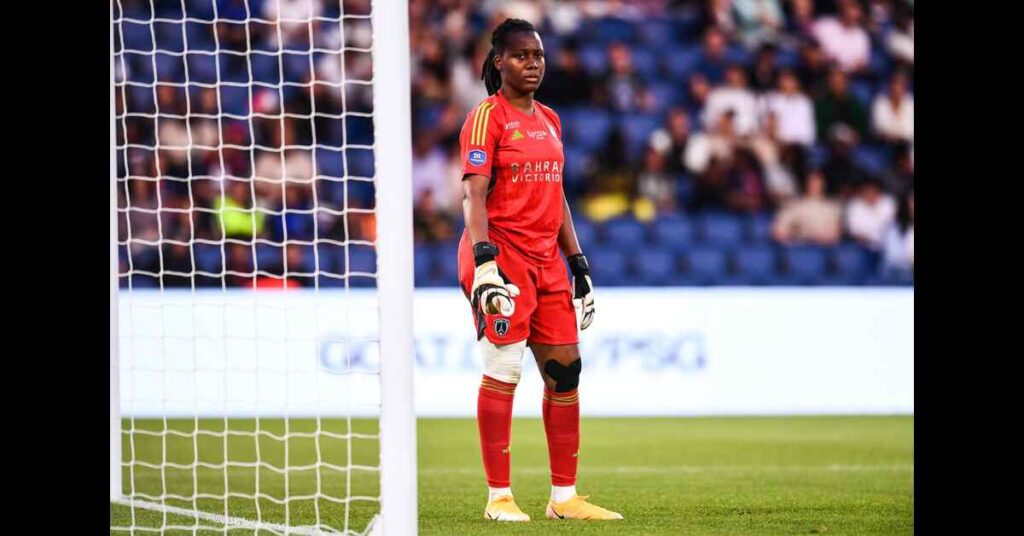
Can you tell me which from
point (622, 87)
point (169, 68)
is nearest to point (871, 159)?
point (622, 87)

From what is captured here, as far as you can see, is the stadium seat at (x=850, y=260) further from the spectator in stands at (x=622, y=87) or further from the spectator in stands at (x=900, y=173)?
the spectator in stands at (x=622, y=87)

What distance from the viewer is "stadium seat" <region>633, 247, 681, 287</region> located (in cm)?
1249

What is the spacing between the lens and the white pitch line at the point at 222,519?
208 inches

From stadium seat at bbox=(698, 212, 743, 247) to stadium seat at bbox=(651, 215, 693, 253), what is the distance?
140 mm

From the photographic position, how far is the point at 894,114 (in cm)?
1355

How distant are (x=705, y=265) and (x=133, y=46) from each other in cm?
575

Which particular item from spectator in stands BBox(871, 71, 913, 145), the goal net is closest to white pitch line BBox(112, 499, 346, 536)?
the goal net

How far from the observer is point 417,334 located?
11.3 meters

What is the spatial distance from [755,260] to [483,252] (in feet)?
25.7

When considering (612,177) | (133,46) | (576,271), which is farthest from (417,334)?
(576,271)

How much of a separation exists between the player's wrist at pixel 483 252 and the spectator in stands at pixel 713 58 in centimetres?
896

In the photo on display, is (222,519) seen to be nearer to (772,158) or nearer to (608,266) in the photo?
(608,266)

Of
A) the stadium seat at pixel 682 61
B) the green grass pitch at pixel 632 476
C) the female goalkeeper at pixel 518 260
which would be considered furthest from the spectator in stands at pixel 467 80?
the female goalkeeper at pixel 518 260
